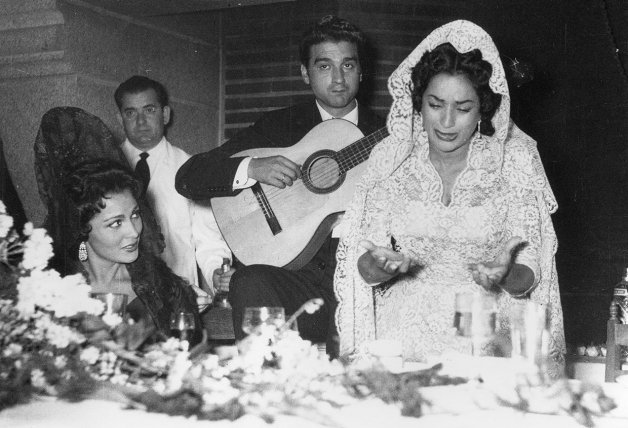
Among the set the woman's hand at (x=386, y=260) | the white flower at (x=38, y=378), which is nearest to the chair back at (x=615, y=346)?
the woman's hand at (x=386, y=260)

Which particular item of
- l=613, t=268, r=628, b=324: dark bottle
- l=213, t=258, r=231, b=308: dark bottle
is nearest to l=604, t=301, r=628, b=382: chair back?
l=613, t=268, r=628, b=324: dark bottle

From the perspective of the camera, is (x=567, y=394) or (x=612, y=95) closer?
(x=567, y=394)

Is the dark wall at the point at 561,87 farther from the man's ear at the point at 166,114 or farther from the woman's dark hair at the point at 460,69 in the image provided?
the woman's dark hair at the point at 460,69

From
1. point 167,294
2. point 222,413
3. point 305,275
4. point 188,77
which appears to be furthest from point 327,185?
point 222,413

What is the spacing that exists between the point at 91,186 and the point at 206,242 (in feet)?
4.55

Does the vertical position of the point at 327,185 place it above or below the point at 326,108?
below

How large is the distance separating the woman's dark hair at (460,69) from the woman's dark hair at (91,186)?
40.2 inches

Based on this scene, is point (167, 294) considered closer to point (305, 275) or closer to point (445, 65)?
point (305, 275)

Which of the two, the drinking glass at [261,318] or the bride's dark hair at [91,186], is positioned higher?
the bride's dark hair at [91,186]

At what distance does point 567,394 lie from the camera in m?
1.47

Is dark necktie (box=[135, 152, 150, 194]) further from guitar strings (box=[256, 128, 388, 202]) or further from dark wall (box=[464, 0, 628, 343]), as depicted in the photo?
dark wall (box=[464, 0, 628, 343])

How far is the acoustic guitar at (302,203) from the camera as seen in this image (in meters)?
3.42

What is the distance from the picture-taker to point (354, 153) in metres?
3.44

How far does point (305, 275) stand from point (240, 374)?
1.73 metres
